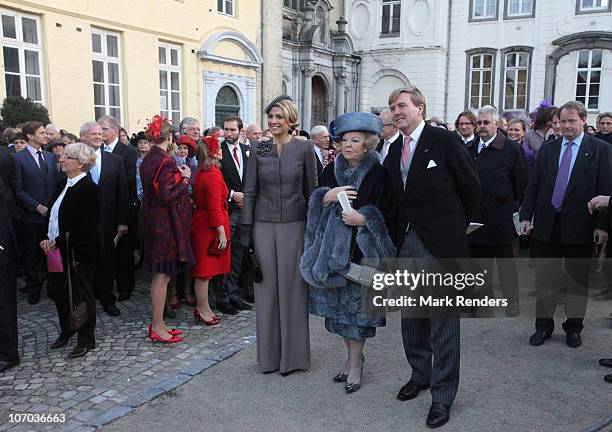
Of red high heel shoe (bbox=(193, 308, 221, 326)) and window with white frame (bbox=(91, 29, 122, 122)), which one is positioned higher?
→ window with white frame (bbox=(91, 29, 122, 122))

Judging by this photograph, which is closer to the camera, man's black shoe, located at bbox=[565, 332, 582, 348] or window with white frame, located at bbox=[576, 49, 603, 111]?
man's black shoe, located at bbox=[565, 332, 582, 348]

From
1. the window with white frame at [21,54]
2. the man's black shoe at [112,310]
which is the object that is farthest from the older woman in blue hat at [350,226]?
the window with white frame at [21,54]

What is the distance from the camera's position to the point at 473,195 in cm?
352

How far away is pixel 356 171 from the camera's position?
3721 millimetres

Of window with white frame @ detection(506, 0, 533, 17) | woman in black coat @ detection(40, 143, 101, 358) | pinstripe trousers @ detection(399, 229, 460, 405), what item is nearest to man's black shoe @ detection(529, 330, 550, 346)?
pinstripe trousers @ detection(399, 229, 460, 405)

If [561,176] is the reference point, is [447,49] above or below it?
above

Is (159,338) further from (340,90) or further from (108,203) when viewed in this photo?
(340,90)

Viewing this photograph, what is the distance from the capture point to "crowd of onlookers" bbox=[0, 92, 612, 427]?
11.7 ft

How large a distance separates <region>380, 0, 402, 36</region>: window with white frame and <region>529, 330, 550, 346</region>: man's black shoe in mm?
24141

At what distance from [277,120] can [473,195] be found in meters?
1.55

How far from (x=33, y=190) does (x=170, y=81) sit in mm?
9398

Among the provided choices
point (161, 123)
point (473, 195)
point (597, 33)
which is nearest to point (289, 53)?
Result: point (597, 33)

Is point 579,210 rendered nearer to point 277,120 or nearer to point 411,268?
point 411,268

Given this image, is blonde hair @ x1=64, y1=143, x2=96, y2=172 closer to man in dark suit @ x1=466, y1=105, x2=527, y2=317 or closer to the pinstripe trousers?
the pinstripe trousers
